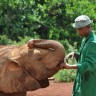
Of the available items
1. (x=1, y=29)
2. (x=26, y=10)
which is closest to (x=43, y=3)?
(x=26, y=10)

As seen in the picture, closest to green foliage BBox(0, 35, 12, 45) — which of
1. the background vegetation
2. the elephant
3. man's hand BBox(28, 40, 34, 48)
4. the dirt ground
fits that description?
the background vegetation

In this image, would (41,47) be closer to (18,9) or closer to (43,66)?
(43,66)

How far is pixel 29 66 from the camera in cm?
605

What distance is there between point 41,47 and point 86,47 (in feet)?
2.08

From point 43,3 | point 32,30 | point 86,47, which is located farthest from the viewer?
point 43,3

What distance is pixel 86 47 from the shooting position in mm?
5746

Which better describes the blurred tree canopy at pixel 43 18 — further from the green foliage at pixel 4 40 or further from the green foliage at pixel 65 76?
the green foliage at pixel 65 76

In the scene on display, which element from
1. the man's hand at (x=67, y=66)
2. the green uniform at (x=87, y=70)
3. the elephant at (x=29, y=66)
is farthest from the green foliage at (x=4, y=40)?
the man's hand at (x=67, y=66)

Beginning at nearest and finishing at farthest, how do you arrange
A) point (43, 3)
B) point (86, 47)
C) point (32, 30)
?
point (86, 47)
point (32, 30)
point (43, 3)

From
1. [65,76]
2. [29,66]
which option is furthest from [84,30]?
[65,76]

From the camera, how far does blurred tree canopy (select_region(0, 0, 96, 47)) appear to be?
1611cm

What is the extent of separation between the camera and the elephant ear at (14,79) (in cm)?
594

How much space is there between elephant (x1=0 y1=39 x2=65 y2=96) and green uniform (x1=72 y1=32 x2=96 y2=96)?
31 centimetres

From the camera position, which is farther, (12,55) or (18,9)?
(18,9)
